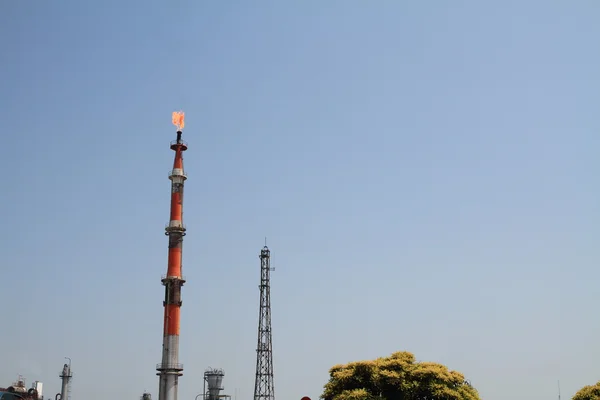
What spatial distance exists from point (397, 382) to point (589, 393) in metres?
12.6

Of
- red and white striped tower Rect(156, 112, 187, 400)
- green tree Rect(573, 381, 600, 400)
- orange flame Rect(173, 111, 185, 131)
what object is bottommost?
green tree Rect(573, 381, 600, 400)

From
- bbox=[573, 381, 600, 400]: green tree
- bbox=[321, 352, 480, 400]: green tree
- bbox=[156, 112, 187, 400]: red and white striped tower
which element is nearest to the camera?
bbox=[321, 352, 480, 400]: green tree

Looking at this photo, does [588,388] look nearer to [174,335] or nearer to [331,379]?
[331,379]

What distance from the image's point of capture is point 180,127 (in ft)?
267

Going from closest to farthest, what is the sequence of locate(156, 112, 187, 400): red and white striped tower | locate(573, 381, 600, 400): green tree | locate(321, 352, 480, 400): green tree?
locate(321, 352, 480, 400): green tree < locate(573, 381, 600, 400): green tree < locate(156, 112, 187, 400): red and white striped tower

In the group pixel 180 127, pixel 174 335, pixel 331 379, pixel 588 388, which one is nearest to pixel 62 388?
pixel 174 335

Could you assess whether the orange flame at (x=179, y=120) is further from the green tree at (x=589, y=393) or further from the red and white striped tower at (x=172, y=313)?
the green tree at (x=589, y=393)

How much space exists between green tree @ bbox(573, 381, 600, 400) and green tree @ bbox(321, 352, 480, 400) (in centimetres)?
732

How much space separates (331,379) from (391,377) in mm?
4334

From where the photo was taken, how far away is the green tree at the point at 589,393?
135ft

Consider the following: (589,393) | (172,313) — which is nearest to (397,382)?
(589,393)

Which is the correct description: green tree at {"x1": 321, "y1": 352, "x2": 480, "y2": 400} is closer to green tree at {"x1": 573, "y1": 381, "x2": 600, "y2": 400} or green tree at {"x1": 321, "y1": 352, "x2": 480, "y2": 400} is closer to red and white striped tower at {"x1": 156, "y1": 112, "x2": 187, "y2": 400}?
green tree at {"x1": 573, "y1": 381, "x2": 600, "y2": 400}

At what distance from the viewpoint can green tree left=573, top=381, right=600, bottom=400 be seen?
41062mm

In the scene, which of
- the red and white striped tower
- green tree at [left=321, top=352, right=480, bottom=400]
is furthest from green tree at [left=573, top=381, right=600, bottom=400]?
the red and white striped tower
